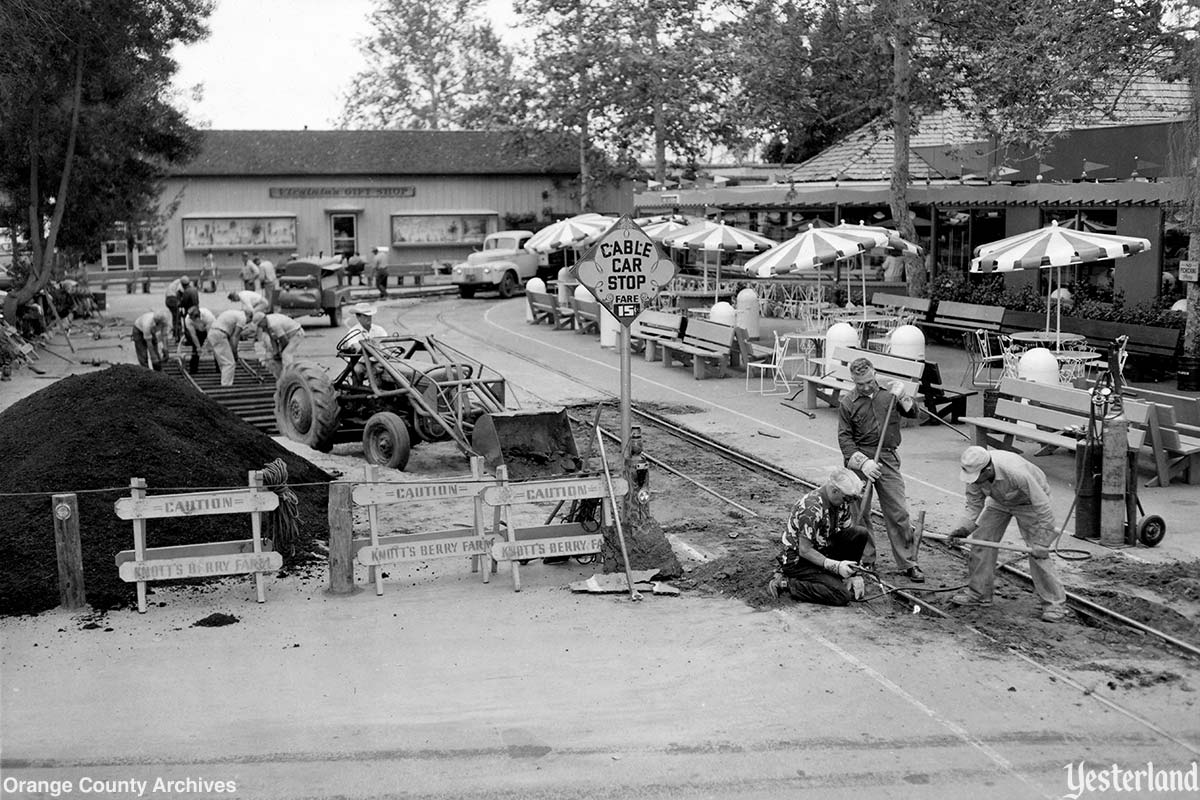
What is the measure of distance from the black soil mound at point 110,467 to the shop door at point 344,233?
39.2 m

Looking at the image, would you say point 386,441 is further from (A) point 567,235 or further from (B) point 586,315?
(A) point 567,235

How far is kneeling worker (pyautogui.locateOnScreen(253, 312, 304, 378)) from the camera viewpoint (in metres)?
20.4

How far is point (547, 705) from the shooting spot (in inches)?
307

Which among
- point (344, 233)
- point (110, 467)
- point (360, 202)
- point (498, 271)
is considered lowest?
point (110, 467)

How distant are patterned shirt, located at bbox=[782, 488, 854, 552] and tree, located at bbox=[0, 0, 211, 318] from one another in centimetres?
1908

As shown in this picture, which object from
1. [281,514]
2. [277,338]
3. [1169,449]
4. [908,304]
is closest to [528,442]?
[281,514]

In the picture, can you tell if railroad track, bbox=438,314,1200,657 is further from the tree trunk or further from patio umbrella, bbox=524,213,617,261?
the tree trunk

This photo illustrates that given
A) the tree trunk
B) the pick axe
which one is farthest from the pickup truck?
the pick axe

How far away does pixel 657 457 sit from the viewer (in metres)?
15.3

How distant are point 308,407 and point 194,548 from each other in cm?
559

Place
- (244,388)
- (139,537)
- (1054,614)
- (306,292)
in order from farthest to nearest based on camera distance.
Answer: (306,292) → (244,388) → (139,537) → (1054,614)

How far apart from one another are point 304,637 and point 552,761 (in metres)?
2.70

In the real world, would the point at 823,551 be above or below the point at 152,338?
below

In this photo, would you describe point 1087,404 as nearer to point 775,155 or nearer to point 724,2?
point 724,2
